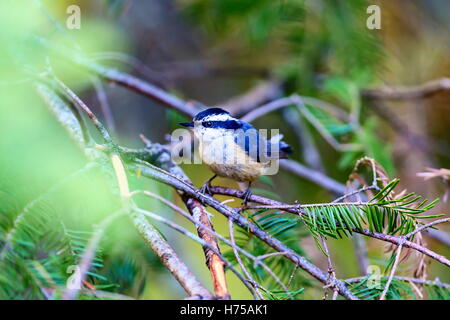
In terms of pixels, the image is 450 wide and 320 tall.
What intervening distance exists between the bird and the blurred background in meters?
0.16

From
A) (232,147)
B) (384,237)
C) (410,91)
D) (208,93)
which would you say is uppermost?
(208,93)

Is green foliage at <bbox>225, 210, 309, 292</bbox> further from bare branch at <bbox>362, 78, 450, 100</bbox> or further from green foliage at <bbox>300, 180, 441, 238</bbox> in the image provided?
bare branch at <bbox>362, 78, 450, 100</bbox>

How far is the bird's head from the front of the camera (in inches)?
79.0

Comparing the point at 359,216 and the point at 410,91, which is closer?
the point at 359,216

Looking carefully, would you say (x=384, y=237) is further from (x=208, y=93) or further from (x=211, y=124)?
(x=208, y=93)

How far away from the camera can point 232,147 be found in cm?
198

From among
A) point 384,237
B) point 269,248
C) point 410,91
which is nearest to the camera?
point 384,237

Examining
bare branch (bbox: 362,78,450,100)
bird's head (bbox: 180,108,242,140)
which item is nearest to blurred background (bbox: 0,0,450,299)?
bare branch (bbox: 362,78,450,100)

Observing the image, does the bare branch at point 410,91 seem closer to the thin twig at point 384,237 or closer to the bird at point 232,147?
the bird at point 232,147

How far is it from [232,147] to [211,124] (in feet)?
0.46

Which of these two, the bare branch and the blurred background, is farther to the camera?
the bare branch

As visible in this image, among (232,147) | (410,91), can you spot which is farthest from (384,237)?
(410,91)
